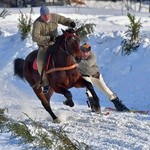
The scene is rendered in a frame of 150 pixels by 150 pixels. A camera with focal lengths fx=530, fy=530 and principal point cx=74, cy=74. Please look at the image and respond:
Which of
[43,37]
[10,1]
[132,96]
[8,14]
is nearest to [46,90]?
[43,37]

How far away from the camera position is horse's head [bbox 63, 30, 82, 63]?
8991mm

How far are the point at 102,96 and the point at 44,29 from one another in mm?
3817

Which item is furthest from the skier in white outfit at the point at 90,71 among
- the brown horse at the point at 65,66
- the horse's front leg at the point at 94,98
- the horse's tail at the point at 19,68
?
the horse's tail at the point at 19,68

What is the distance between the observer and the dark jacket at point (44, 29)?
9.69 meters

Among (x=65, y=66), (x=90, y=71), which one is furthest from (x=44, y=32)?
(x=90, y=71)

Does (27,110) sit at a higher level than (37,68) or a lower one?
lower

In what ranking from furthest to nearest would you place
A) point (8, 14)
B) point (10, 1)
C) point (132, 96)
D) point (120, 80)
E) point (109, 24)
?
point (10, 1) → point (8, 14) → point (109, 24) → point (120, 80) → point (132, 96)

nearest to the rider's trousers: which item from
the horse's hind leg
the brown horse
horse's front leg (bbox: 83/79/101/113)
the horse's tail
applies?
the brown horse

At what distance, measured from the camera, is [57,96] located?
1348 centimetres

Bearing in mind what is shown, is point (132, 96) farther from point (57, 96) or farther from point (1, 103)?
point (1, 103)

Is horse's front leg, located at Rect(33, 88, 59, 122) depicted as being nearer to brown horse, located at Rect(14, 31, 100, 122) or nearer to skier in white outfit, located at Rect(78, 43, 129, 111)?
brown horse, located at Rect(14, 31, 100, 122)

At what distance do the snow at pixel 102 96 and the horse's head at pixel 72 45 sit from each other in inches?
45.9

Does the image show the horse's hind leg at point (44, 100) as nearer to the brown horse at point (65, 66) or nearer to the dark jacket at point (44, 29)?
the brown horse at point (65, 66)

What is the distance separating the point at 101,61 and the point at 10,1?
20834 mm
